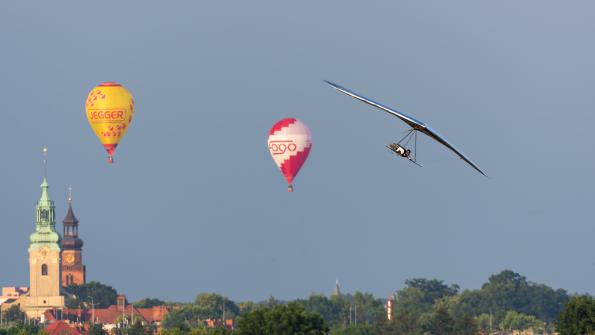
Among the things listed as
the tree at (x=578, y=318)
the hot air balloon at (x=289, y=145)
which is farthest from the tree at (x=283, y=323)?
the tree at (x=578, y=318)

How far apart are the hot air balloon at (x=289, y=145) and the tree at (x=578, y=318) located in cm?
2294

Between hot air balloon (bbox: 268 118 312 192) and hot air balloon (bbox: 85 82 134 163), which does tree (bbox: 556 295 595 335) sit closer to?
hot air balloon (bbox: 268 118 312 192)

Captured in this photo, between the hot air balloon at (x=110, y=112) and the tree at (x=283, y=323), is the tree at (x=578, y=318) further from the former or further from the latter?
the hot air balloon at (x=110, y=112)

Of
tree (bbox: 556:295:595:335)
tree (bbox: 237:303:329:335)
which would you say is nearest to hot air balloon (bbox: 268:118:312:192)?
tree (bbox: 237:303:329:335)

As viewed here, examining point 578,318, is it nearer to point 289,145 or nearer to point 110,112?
point 289,145

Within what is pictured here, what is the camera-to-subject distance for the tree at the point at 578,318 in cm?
15762

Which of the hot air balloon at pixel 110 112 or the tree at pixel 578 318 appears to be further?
the hot air balloon at pixel 110 112

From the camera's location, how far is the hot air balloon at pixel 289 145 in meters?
166

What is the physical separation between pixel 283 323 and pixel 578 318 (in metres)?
22.2

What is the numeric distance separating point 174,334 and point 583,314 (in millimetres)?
35303

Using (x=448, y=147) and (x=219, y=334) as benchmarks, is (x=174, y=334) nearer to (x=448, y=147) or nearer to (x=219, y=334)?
(x=219, y=334)

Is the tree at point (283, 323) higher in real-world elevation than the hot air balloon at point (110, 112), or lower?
lower

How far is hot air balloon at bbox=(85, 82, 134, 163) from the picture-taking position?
170 m

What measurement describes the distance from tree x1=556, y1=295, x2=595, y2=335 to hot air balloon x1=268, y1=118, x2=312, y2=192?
22942 mm
